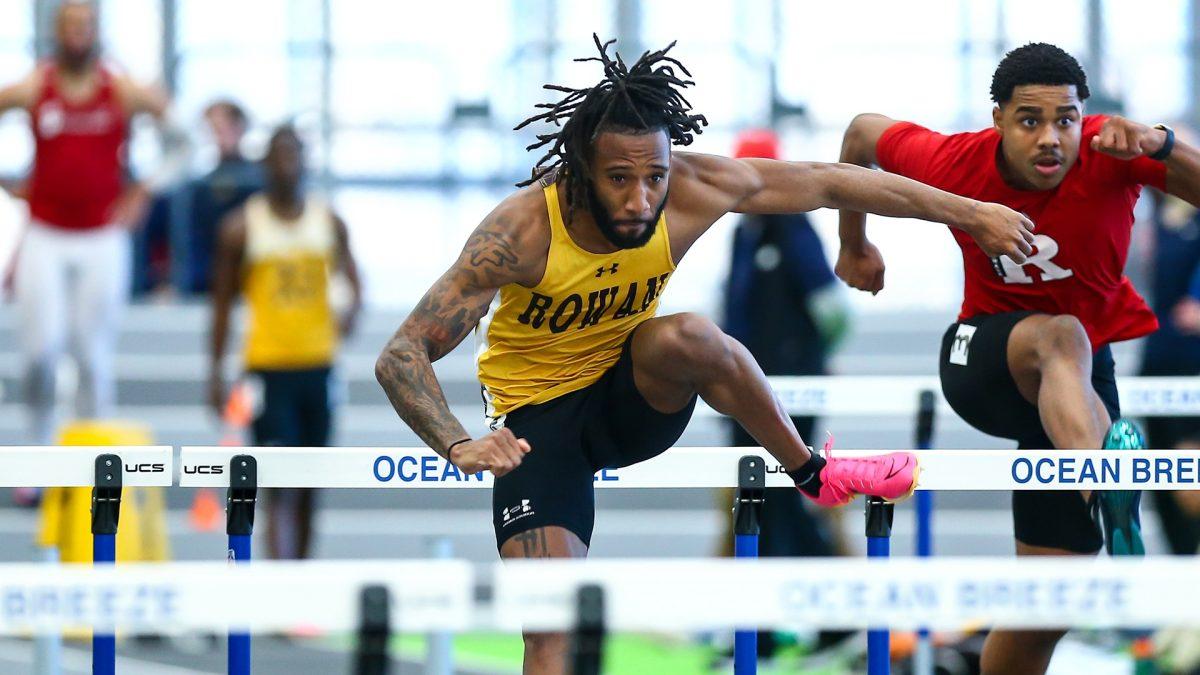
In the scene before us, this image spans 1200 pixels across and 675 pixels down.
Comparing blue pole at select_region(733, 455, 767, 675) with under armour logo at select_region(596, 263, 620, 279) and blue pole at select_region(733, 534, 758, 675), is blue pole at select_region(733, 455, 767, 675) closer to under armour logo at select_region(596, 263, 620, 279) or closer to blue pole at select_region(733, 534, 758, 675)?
blue pole at select_region(733, 534, 758, 675)

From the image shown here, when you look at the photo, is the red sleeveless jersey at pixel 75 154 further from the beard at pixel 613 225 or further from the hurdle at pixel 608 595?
the hurdle at pixel 608 595

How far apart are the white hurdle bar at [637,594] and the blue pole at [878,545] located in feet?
5.71

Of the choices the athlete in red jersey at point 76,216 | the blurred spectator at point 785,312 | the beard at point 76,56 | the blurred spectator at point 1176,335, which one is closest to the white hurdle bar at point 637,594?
the blurred spectator at point 785,312

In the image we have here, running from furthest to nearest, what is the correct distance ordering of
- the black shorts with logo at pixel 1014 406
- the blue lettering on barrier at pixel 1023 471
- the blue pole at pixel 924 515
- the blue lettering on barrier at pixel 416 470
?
the blue pole at pixel 924 515 < the black shorts with logo at pixel 1014 406 < the blue lettering on barrier at pixel 416 470 < the blue lettering on barrier at pixel 1023 471

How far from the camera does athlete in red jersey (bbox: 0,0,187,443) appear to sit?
892cm

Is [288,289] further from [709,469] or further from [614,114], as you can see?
[614,114]

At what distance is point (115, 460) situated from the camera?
4836mm

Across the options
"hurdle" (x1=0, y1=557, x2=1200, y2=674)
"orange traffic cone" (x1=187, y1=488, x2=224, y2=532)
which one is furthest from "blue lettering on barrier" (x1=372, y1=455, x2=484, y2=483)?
"orange traffic cone" (x1=187, y1=488, x2=224, y2=532)

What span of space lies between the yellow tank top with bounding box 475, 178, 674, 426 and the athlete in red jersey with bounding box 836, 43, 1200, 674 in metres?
0.90

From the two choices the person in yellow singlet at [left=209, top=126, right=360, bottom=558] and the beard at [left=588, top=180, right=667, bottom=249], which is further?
the person in yellow singlet at [left=209, top=126, right=360, bottom=558]

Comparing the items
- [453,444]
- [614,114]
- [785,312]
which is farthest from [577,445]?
[785,312]

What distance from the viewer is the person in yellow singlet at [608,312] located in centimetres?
453

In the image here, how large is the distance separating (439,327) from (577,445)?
22.6 inches

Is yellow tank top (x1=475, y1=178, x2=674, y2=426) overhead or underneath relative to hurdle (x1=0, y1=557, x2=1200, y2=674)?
overhead
